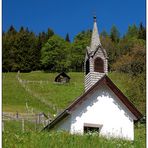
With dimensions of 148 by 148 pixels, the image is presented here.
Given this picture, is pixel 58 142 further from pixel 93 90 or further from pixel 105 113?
pixel 105 113

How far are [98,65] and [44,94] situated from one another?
30569 millimetres

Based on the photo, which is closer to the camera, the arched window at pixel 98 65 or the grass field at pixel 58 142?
the grass field at pixel 58 142

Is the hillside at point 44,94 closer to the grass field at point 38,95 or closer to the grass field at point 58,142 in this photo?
the grass field at point 38,95

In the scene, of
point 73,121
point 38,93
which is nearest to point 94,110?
point 73,121

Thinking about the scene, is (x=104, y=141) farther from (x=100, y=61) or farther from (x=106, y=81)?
(x=100, y=61)

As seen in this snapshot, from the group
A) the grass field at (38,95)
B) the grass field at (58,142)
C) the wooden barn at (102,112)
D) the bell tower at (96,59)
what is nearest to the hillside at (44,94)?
the grass field at (38,95)

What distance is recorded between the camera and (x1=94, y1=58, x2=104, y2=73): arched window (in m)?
15.4

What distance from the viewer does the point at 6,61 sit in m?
76.6

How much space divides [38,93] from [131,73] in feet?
46.4

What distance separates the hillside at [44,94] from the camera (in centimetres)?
3441

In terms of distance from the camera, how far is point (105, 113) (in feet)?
43.8

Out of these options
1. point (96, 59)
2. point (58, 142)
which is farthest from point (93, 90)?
point (58, 142)

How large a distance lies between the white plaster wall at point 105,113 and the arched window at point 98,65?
2093 millimetres

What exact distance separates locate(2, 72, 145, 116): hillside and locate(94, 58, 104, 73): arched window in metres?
13.4
